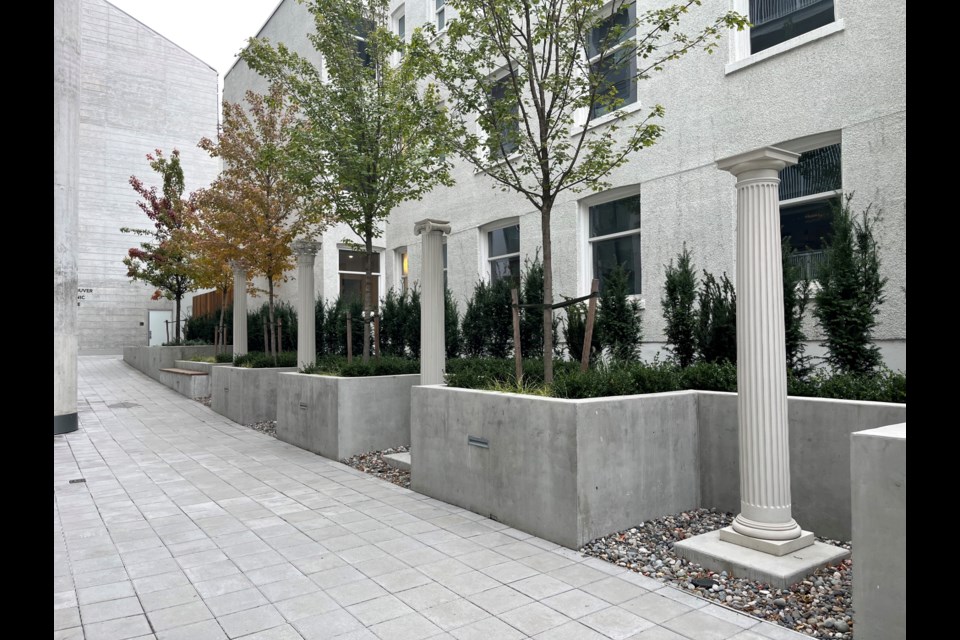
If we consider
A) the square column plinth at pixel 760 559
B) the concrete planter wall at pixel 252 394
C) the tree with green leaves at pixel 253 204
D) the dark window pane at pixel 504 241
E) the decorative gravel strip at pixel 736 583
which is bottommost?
the decorative gravel strip at pixel 736 583

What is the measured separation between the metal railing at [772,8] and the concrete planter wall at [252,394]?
9954 millimetres

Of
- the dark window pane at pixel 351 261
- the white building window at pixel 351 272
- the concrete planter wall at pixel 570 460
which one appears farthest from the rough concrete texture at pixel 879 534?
the dark window pane at pixel 351 261

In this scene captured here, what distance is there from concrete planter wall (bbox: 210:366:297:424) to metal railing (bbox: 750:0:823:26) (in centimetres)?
995

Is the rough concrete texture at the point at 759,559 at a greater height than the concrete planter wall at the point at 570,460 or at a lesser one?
lesser

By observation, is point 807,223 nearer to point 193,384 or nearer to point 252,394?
point 252,394

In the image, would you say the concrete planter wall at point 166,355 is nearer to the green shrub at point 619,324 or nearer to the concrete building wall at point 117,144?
the concrete building wall at point 117,144

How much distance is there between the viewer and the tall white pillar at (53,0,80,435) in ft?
35.3

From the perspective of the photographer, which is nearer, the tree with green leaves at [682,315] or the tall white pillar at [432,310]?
the tree with green leaves at [682,315]

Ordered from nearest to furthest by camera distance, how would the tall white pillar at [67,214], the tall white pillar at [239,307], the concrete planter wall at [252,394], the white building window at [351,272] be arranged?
the tall white pillar at [67,214] < the concrete planter wall at [252,394] < the tall white pillar at [239,307] < the white building window at [351,272]

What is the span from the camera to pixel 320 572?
15.3 ft

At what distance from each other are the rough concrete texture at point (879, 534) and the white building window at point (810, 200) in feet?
16.3

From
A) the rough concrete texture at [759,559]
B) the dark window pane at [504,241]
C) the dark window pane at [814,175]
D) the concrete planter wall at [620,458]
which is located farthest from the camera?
the dark window pane at [504,241]

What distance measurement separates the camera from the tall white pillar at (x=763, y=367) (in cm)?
464

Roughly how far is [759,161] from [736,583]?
3038 mm
